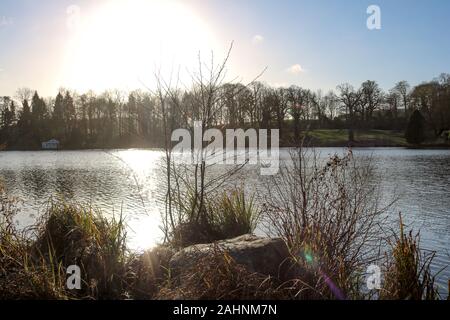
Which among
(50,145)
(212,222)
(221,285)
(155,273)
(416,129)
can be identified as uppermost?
(416,129)

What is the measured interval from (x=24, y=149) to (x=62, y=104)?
42.3 feet

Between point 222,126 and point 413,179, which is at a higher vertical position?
point 222,126

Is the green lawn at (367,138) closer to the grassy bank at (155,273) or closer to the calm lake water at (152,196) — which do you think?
the calm lake water at (152,196)

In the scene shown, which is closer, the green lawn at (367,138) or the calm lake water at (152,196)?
the calm lake water at (152,196)

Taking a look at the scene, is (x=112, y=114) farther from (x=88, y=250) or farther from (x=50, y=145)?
(x=88, y=250)

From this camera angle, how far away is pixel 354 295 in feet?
14.5

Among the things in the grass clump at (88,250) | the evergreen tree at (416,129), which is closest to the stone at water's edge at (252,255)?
the grass clump at (88,250)

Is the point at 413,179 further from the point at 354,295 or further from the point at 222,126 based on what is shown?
the point at 354,295

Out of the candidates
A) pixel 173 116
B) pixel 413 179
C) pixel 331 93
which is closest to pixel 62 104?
pixel 331 93

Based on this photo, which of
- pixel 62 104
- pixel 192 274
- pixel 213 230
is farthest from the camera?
pixel 62 104

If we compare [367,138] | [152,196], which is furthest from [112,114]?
[152,196]

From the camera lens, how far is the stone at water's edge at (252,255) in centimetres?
470

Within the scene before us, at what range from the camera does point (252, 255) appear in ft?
15.6

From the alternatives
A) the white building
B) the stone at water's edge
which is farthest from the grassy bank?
the white building
